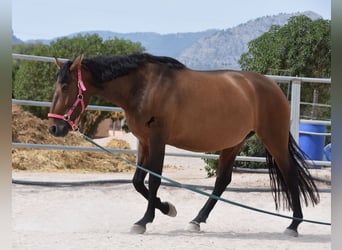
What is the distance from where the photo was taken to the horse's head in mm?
4004

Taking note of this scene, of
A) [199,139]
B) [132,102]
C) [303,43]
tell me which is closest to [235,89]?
[199,139]

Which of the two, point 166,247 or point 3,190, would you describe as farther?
point 166,247

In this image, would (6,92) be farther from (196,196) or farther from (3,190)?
(196,196)

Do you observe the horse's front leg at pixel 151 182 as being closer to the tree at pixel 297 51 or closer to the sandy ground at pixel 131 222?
the sandy ground at pixel 131 222

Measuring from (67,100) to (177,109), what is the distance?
84 cm

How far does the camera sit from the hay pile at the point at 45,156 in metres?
8.75

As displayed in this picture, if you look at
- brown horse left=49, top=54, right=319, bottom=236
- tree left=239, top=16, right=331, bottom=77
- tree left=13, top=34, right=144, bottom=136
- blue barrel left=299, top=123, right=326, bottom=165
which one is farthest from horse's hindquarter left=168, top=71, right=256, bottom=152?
tree left=13, top=34, right=144, bottom=136

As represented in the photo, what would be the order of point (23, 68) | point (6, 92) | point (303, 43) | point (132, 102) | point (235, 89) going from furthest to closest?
point (23, 68)
point (303, 43)
point (235, 89)
point (132, 102)
point (6, 92)

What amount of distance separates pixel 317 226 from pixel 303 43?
5.59 metres

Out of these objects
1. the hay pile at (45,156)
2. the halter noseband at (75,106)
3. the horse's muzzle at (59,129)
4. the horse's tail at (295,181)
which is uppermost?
the halter noseband at (75,106)

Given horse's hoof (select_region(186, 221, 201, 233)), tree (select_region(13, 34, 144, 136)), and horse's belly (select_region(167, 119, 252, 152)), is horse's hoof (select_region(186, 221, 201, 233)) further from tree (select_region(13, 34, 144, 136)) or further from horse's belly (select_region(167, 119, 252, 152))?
tree (select_region(13, 34, 144, 136))

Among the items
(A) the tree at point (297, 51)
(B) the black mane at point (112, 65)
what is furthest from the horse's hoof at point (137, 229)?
(A) the tree at point (297, 51)

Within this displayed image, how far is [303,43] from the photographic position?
9.98 meters

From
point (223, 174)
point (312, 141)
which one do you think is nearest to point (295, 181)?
point (223, 174)
